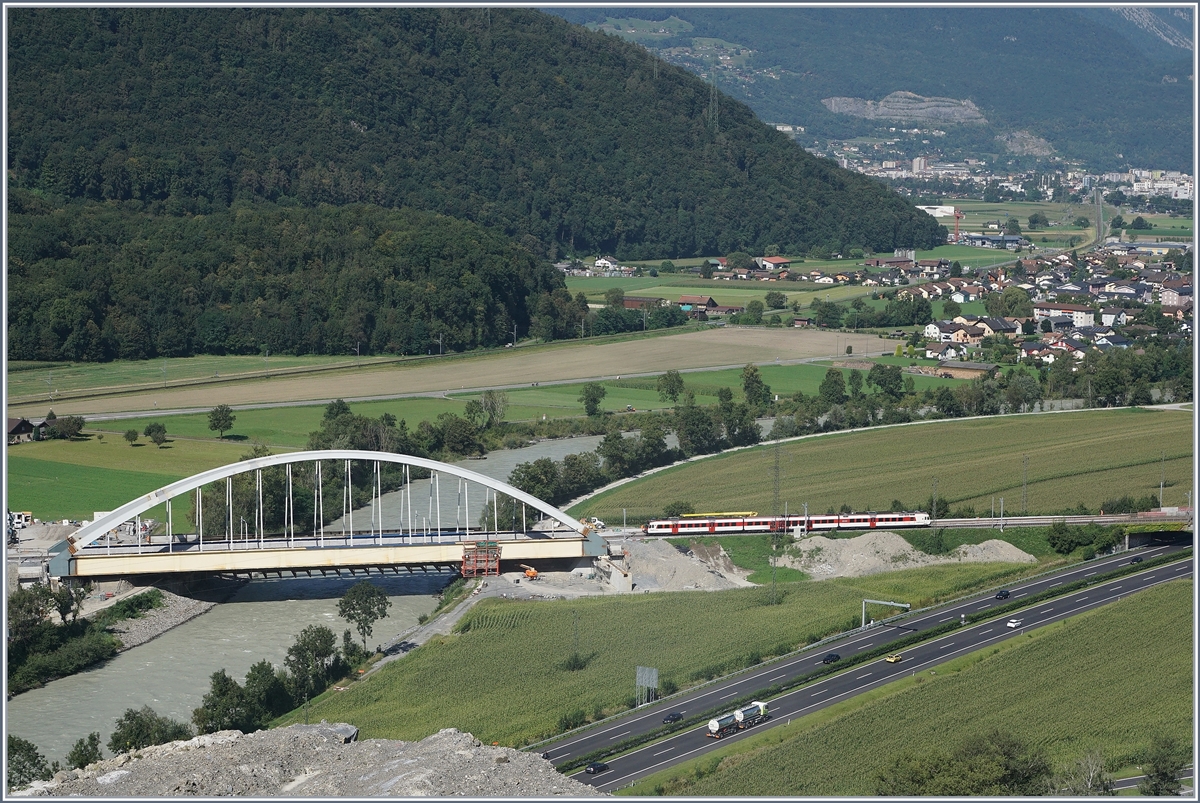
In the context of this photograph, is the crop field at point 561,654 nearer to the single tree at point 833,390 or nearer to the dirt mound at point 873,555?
the dirt mound at point 873,555

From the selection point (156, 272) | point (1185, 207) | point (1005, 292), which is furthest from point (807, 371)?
point (1185, 207)

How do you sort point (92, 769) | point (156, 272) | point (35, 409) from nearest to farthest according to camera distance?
1. point (92, 769)
2. point (35, 409)
3. point (156, 272)

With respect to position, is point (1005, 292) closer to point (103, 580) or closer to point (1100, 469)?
point (1100, 469)

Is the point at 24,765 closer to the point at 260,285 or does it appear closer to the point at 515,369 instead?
the point at 515,369

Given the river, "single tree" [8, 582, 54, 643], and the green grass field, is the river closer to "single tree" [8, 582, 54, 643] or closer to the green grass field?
"single tree" [8, 582, 54, 643]

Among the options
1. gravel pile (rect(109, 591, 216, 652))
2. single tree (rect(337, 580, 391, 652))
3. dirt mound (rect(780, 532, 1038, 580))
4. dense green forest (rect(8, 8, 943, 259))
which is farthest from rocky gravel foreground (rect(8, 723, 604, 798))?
dense green forest (rect(8, 8, 943, 259))

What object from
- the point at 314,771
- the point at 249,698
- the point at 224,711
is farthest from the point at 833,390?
the point at 314,771
